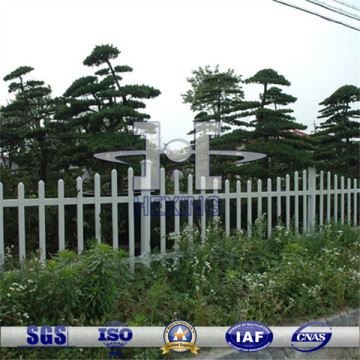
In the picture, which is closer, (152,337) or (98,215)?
(152,337)

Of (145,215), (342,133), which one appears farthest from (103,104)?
(342,133)

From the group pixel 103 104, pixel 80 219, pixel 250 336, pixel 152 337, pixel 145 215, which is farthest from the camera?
pixel 103 104

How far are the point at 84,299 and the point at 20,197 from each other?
1.26 meters

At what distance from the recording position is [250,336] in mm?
2166

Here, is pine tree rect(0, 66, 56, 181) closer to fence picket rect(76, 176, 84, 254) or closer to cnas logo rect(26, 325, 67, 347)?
fence picket rect(76, 176, 84, 254)

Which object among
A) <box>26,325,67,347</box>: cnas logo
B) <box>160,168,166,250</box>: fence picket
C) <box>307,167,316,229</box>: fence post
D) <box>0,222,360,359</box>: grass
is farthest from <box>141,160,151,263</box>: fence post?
<box>307,167,316,229</box>: fence post

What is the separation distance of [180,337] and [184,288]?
0.95m

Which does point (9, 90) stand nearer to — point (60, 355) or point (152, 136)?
point (152, 136)

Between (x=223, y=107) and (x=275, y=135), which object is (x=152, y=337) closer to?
(x=275, y=135)

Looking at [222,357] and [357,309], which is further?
[357,309]

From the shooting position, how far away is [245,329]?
217 centimetres

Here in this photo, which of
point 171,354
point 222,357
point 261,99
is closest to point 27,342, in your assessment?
point 171,354

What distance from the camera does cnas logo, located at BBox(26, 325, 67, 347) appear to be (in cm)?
193

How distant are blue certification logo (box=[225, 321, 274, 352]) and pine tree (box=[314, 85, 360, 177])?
608cm
